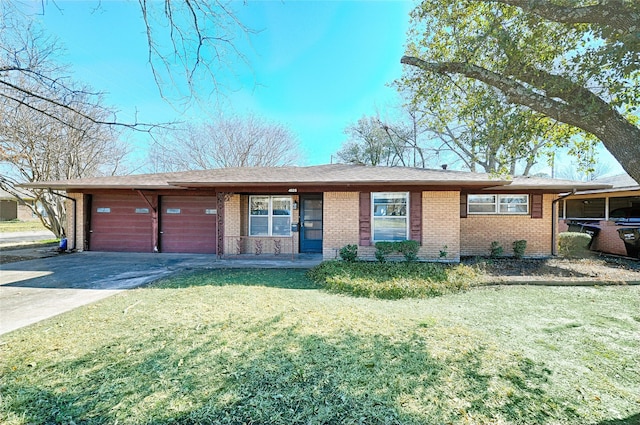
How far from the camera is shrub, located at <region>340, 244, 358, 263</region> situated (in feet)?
28.1

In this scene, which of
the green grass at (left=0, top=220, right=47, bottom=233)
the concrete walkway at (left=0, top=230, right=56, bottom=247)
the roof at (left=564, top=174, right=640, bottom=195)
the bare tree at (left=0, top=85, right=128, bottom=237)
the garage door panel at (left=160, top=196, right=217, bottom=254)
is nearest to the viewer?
the roof at (left=564, top=174, right=640, bottom=195)

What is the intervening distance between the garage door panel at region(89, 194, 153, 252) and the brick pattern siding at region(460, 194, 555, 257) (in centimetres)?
1264

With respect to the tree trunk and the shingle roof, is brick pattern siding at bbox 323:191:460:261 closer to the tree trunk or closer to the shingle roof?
the tree trunk

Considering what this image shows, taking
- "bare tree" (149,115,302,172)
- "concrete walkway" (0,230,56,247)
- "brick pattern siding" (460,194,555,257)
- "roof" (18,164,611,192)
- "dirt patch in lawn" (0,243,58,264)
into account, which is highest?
"bare tree" (149,115,302,172)

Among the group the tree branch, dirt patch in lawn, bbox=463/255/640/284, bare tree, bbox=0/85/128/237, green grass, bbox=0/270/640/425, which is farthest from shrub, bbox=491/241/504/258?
bare tree, bbox=0/85/128/237

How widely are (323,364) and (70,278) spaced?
770 cm

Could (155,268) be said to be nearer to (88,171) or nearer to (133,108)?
(133,108)

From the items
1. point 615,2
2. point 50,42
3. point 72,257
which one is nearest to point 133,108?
point 50,42

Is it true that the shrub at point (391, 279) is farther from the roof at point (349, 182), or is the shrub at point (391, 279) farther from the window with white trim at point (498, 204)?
the window with white trim at point (498, 204)

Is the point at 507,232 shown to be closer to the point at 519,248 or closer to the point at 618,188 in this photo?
the point at 519,248

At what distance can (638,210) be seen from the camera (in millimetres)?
12242

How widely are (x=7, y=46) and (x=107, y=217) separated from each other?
9452 millimetres

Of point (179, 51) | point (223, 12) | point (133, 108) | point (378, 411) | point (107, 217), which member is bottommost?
point (378, 411)

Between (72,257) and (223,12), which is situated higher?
(223,12)
